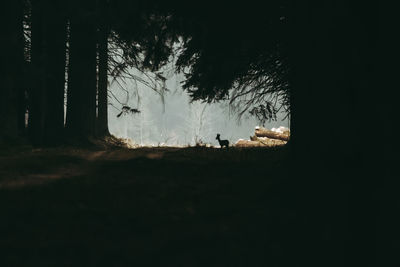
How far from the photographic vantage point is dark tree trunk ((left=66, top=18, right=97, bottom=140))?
891cm

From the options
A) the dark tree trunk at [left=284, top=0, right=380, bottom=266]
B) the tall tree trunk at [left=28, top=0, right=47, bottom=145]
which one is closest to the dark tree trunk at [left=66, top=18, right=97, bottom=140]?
the tall tree trunk at [left=28, top=0, right=47, bottom=145]

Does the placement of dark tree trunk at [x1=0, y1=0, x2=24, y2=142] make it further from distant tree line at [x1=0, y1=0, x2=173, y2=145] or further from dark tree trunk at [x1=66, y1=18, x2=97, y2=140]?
dark tree trunk at [x1=66, y1=18, x2=97, y2=140]

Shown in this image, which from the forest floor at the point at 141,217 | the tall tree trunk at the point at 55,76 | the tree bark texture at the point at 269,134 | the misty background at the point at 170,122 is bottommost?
the forest floor at the point at 141,217

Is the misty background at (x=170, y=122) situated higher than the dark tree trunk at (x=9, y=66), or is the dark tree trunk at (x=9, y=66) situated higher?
the misty background at (x=170, y=122)

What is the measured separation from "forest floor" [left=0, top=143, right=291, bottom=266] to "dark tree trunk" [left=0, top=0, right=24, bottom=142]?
3.86 meters

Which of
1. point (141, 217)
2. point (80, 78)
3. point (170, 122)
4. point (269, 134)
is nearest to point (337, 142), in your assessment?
point (141, 217)

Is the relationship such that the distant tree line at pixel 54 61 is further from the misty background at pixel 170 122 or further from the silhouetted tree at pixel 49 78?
the misty background at pixel 170 122

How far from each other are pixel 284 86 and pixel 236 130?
8784 cm

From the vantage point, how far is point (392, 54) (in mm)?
2561

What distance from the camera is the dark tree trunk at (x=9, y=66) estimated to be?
23.6ft

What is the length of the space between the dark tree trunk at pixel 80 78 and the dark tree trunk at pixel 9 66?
137 centimetres

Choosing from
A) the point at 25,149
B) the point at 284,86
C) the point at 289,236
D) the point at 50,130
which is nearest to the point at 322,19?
the point at 289,236

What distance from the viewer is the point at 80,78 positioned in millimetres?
9102

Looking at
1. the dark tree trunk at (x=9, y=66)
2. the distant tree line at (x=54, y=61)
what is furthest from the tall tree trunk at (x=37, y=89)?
the dark tree trunk at (x=9, y=66)
